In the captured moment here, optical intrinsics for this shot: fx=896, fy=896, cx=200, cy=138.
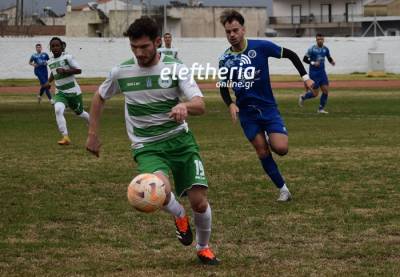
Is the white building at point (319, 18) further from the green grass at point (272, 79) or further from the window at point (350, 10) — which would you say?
the green grass at point (272, 79)

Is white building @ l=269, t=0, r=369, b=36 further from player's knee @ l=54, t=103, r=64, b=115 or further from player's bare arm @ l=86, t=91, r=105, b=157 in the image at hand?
player's bare arm @ l=86, t=91, r=105, b=157

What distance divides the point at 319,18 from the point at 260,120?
88.4 metres

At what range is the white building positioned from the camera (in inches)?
3777

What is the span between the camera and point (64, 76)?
18797 mm

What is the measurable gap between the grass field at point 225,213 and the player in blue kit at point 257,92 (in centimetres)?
66

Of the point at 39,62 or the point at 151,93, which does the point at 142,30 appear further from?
the point at 39,62

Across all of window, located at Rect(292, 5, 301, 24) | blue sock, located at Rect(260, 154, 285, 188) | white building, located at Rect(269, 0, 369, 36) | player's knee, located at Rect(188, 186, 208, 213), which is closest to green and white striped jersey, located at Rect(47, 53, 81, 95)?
blue sock, located at Rect(260, 154, 285, 188)

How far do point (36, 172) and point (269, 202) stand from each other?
4.56 m

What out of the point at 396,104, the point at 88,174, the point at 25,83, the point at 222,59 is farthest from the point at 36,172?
the point at 25,83

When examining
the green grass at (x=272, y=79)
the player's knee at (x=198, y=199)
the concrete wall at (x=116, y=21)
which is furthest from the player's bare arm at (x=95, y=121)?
the concrete wall at (x=116, y=21)

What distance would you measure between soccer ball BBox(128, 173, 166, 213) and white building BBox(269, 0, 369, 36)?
293 feet

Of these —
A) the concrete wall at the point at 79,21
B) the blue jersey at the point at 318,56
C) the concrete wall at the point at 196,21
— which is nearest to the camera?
the blue jersey at the point at 318,56

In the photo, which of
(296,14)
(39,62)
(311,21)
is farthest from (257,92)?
(296,14)

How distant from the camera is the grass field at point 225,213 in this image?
24.9 ft
